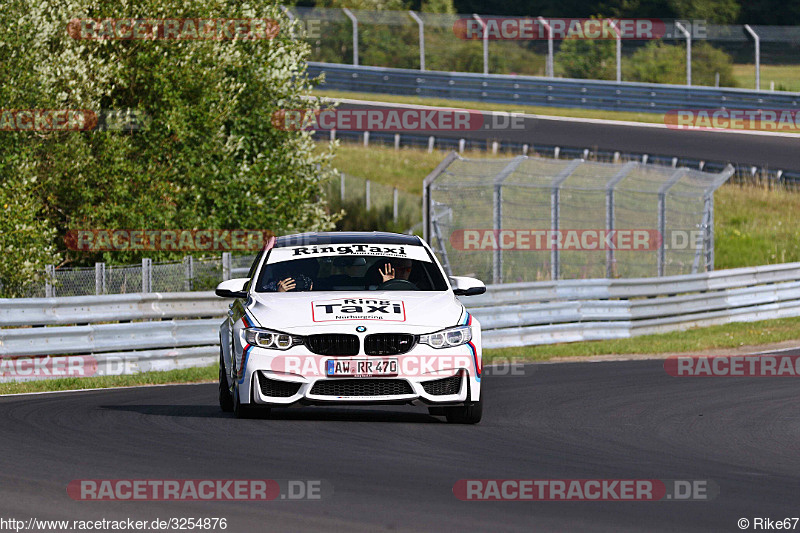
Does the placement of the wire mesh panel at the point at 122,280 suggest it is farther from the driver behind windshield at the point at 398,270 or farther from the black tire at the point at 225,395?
the driver behind windshield at the point at 398,270

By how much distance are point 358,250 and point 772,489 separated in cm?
476

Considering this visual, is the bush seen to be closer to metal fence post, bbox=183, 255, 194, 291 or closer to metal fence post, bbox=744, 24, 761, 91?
metal fence post, bbox=183, 255, 194, 291

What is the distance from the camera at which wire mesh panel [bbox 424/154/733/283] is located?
21.9 meters

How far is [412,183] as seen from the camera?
33.8m

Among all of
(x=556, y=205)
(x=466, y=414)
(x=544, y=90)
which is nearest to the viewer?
(x=466, y=414)

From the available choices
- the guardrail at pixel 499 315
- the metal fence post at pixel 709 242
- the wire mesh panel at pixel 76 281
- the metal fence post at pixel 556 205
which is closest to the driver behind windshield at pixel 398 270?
the guardrail at pixel 499 315

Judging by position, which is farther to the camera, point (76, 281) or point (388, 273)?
point (76, 281)

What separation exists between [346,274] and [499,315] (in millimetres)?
8369

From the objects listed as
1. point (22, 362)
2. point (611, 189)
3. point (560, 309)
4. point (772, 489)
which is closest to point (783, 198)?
point (611, 189)

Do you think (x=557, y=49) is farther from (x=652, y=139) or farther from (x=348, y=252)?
(x=348, y=252)

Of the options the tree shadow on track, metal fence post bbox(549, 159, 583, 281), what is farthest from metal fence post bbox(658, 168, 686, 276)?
the tree shadow on track

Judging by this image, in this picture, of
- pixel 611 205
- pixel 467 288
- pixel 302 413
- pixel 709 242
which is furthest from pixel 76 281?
pixel 709 242

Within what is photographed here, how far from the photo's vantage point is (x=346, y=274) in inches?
449

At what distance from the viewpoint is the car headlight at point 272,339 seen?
33.0 ft
